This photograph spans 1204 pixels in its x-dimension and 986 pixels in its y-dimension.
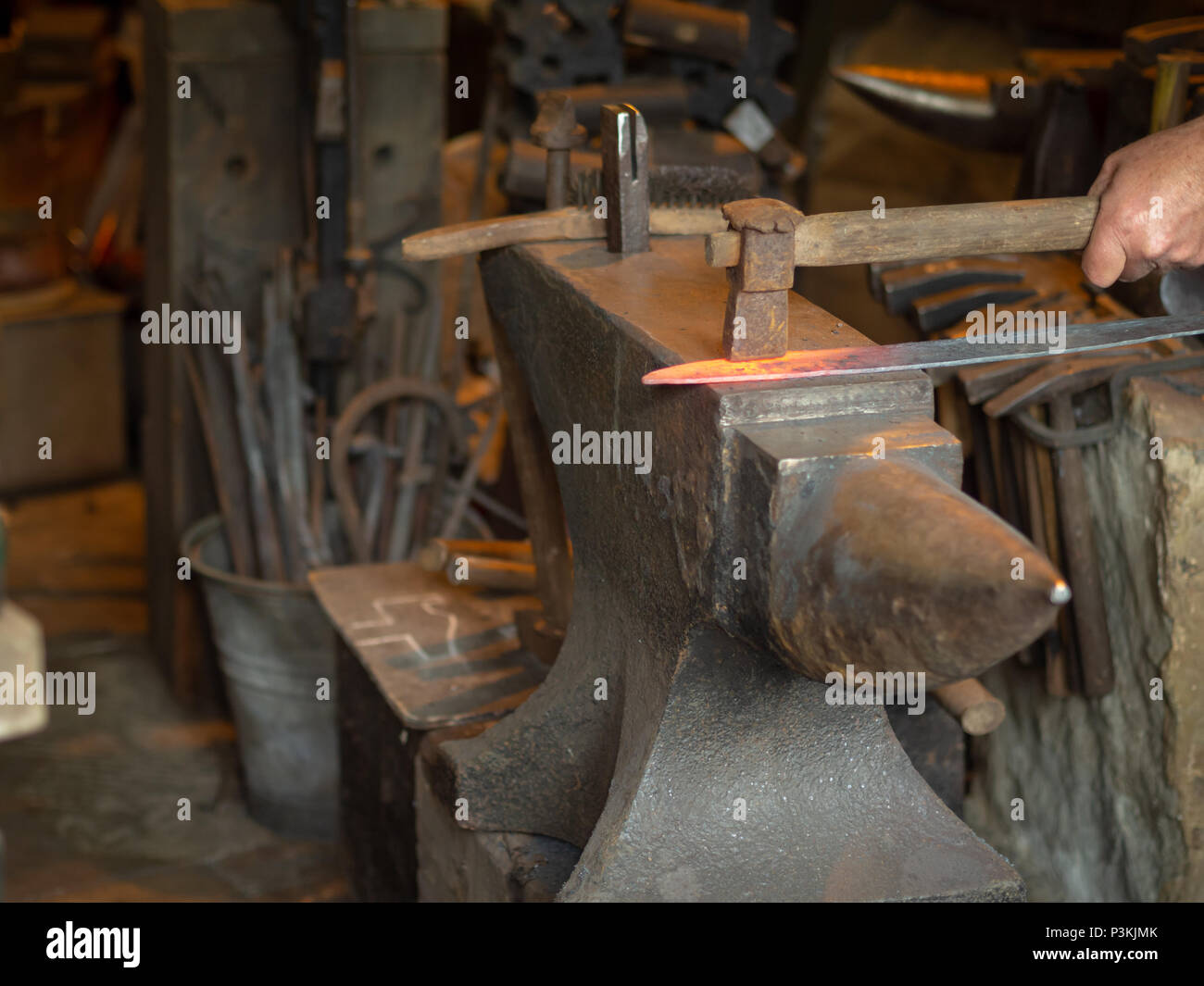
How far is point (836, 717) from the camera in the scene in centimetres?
185

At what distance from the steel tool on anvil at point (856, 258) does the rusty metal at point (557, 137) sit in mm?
663

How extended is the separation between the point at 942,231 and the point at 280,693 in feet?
6.99

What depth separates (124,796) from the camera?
3.71 m

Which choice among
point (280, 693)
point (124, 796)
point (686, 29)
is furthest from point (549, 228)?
point (124, 796)

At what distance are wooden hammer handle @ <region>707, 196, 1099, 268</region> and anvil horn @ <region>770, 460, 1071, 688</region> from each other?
331 mm

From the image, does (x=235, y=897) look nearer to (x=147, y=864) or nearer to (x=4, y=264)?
(x=147, y=864)

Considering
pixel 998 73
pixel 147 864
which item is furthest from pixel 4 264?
pixel 998 73

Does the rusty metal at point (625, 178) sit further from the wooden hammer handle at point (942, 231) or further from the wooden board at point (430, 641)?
the wooden board at point (430, 641)

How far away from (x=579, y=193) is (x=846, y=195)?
12.4ft

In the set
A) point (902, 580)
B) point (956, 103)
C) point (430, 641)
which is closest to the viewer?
point (902, 580)

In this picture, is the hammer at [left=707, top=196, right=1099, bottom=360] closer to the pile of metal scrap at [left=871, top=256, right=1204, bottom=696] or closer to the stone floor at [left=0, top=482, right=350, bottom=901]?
the pile of metal scrap at [left=871, top=256, right=1204, bottom=696]

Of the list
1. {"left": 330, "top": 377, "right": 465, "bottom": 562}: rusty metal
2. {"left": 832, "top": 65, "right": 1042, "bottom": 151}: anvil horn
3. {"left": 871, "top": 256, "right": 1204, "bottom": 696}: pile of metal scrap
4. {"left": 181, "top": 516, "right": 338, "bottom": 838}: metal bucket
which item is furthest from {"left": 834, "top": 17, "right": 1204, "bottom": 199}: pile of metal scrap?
{"left": 181, "top": 516, "right": 338, "bottom": 838}: metal bucket

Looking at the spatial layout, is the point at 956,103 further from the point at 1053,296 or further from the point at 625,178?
the point at 625,178

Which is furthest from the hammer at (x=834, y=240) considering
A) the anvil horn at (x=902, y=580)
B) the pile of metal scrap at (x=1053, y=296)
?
the pile of metal scrap at (x=1053, y=296)
